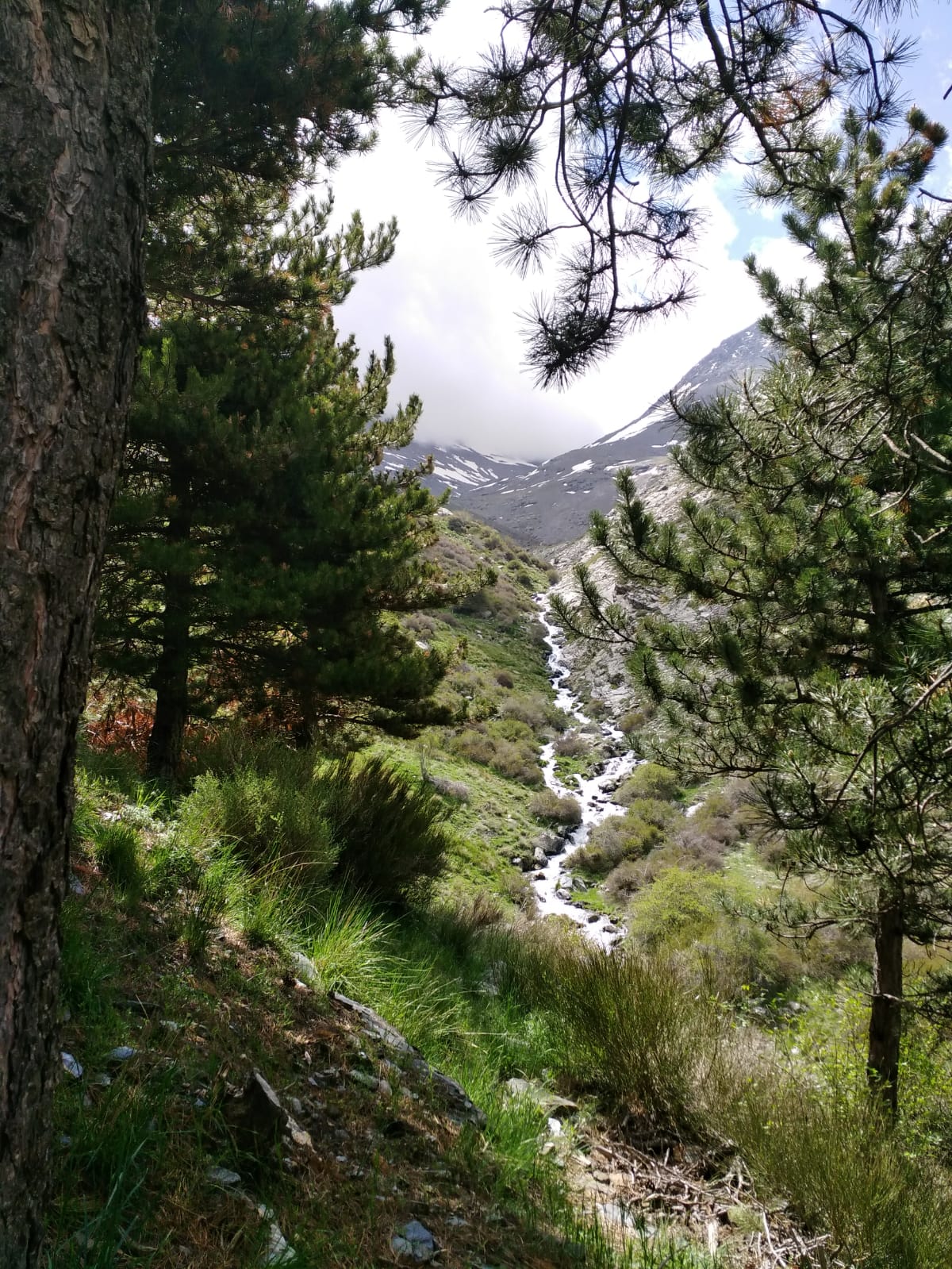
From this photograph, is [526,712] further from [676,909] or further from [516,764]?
[676,909]

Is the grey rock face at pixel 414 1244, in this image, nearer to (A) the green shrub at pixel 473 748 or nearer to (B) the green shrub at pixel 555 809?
(B) the green shrub at pixel 555 809

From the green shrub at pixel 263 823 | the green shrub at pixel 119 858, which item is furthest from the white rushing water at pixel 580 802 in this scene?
the green shrub at pixel 119 858

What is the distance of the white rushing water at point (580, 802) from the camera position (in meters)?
17.3

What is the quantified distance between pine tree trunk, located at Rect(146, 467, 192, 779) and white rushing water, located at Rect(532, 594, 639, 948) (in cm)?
369

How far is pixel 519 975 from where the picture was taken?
16.3 ft

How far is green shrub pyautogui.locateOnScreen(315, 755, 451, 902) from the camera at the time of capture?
5371 millimetres

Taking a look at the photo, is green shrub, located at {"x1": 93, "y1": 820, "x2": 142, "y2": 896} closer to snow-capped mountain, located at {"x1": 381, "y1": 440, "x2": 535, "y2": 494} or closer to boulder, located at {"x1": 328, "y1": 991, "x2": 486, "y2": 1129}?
boulder, located at {"x1": 328, "y1": 991, "x2": 486, "y2": 1129}

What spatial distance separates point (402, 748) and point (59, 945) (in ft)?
81.6

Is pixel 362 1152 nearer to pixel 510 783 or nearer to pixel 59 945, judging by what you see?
pixel 59 945

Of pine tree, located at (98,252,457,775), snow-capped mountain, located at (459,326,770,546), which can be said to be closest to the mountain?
snow-capped mountain, located at (459,326,770,546)

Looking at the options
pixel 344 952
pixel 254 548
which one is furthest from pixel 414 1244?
pixel 254 548

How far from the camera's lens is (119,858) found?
125 inches

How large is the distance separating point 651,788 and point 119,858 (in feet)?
86.1

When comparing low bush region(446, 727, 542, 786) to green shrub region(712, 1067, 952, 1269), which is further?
low bush region(446, 727, 542, 786)
